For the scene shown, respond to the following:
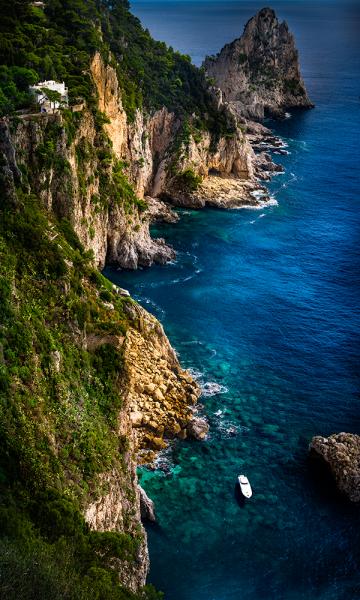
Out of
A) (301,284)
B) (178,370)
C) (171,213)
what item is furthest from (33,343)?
(171,213)

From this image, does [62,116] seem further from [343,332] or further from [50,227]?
[343,332]

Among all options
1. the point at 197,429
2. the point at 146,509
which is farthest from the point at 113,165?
the point at 146,509

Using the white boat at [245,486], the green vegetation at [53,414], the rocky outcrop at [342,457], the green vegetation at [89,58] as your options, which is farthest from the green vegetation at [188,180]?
the white boat at [245,486]

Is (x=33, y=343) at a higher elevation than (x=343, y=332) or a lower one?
higher

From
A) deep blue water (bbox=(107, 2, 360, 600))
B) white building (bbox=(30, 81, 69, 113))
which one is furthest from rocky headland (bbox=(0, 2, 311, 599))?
deep blue water (bbox=(107, 2, 360, 600))

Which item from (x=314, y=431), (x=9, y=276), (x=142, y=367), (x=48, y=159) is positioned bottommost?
(x=314, y=431)

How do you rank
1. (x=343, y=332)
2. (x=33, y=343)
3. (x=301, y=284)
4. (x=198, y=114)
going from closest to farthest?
(x=33, y=343), (x=343, y=332), (x=301, y=284), (x=198, y=114)

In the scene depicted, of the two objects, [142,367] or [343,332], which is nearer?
[142,367]
